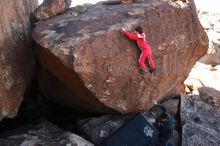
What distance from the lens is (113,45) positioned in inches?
188

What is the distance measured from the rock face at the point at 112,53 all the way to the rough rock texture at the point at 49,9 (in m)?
0.15

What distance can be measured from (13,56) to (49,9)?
987 millimetres

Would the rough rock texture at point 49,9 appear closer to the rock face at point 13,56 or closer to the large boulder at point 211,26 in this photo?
the rock face at point 13,56

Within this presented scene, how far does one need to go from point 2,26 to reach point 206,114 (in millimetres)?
3411

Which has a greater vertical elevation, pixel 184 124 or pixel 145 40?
pixel 145 40

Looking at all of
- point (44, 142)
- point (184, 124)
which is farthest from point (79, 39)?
point (184, 124)

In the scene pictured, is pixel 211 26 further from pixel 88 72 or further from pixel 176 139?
pixel 88 72

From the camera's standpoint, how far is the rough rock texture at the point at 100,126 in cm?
504

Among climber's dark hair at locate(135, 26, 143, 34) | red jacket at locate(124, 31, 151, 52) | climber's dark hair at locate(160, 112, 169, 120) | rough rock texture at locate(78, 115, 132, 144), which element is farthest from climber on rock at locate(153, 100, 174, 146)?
climber's dark hair at locate(135, 26, 143, 34)

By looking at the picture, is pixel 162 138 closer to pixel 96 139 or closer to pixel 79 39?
pixel 96 139

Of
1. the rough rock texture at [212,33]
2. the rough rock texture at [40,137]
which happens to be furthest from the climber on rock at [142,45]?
the rough rock texture at [212,33]

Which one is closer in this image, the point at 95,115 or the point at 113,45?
the point at 113,45

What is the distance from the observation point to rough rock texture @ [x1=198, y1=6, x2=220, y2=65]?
1012 centimetres

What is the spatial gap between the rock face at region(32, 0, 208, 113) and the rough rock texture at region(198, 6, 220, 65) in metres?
4.30
